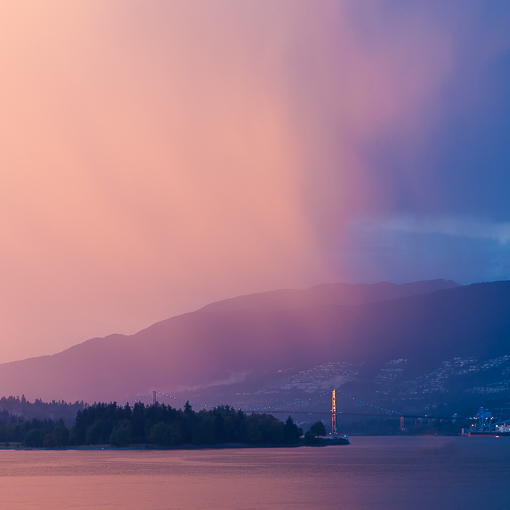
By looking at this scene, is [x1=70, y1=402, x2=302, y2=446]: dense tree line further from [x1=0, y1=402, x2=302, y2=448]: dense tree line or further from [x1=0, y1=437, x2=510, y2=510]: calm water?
[x1=0, y1=437, x2=510, y2=510]: calm water

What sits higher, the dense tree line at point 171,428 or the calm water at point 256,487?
the dense tree line at point 171,428

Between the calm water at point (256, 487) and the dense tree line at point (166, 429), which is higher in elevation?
the dense tree line at point (166, 429)

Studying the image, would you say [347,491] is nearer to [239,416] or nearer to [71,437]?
[239,416]

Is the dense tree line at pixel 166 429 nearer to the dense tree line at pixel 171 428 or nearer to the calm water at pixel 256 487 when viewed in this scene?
the dense tree line at pixel 171 428

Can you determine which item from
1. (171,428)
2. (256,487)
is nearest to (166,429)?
(171,428)

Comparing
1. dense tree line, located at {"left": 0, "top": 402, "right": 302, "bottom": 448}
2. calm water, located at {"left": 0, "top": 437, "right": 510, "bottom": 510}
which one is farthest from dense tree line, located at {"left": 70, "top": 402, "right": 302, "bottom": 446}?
calm water, located at {"left": 0, "top": 437, "right": 510, "bottom": 510}

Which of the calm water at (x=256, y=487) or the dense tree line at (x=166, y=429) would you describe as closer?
the calm water at (x=256, y=487)

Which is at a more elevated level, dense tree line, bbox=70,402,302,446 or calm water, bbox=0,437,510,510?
dense tree line, bbox=70,402,302,446

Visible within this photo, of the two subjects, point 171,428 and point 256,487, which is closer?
point 256,487

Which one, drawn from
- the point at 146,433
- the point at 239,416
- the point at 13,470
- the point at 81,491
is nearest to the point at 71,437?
the point at 146,433

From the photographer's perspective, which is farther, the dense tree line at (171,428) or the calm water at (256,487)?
the dense tree line at (171,428)

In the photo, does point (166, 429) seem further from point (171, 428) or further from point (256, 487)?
point (256, 487)

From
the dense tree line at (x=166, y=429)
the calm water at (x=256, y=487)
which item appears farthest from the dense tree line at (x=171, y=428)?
the calm water at (x=256, y=487)

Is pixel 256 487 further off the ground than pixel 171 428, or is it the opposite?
pixel 171 428
